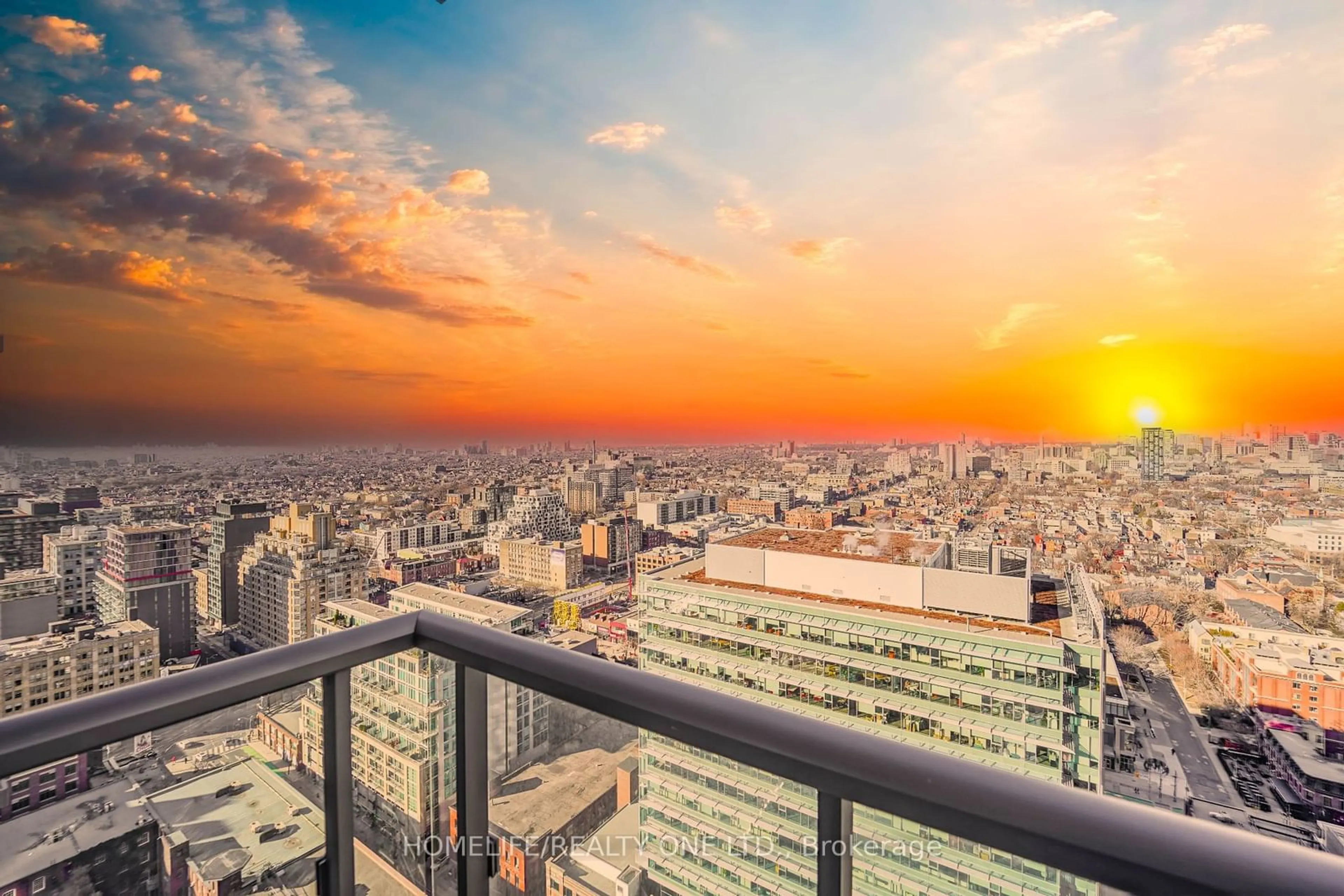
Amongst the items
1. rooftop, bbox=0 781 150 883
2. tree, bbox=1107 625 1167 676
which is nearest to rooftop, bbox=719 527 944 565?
tree, bbox=1107 625 1167 676

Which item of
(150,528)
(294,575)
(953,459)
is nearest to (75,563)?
(150,528)

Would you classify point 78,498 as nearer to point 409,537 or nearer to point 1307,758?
point 409,537

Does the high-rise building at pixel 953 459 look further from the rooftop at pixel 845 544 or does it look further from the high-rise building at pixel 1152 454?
the high-rise building at pixel 1152 454

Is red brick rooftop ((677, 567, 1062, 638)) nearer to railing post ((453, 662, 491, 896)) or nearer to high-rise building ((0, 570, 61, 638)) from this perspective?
railing post ((453, 662, 491, 896))

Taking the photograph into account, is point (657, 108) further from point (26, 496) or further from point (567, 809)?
point (26, 496)

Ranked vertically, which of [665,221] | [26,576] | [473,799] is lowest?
[473,799]

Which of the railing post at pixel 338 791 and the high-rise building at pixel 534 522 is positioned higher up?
the high-rise building at pixel 534 522

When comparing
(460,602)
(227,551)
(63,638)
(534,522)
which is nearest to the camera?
(63,638)

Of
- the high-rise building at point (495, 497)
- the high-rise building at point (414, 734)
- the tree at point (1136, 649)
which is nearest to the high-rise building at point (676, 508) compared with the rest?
the high-rise building at point (495, 497)
